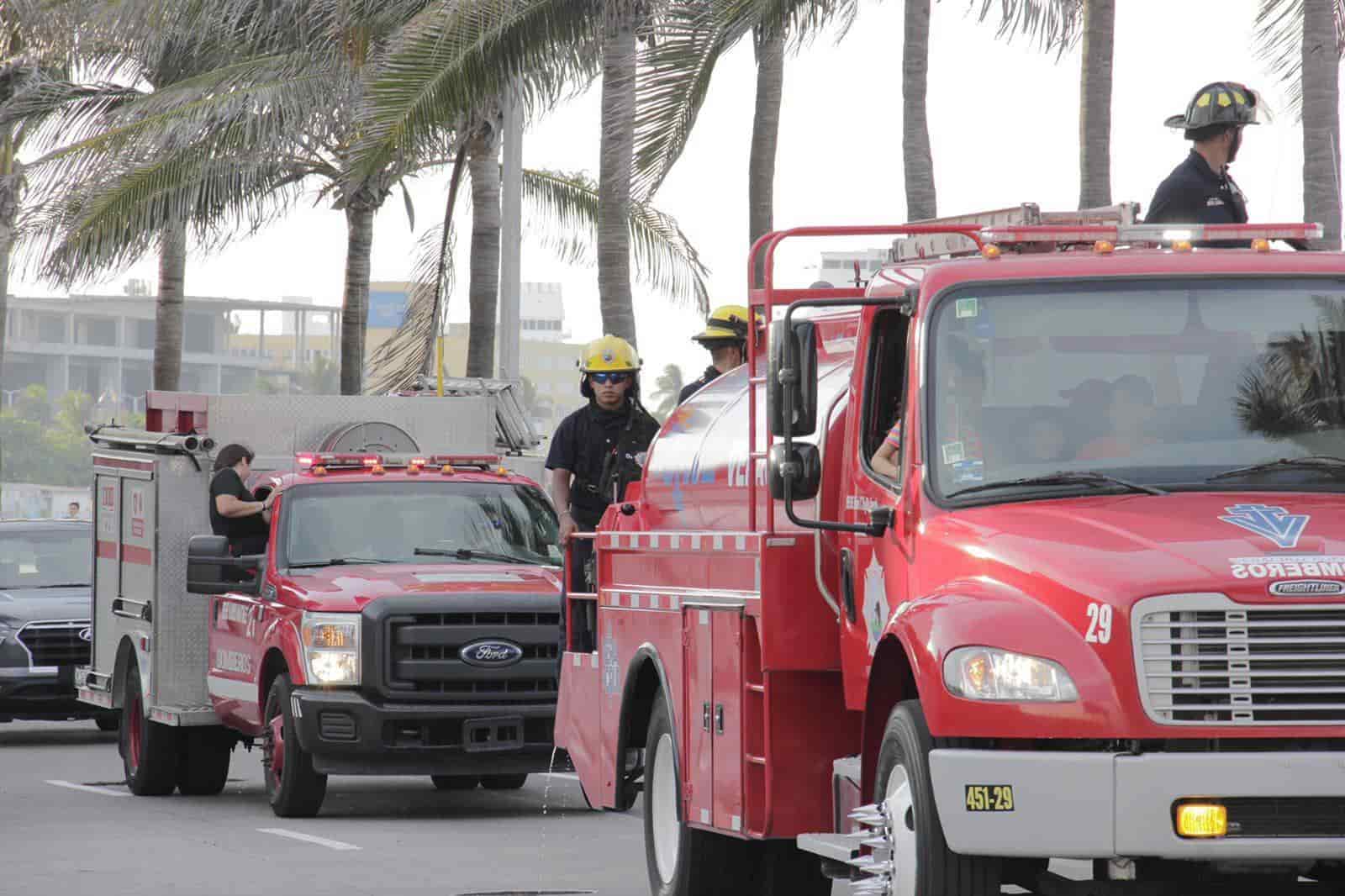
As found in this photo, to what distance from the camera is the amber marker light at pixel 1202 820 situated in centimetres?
692

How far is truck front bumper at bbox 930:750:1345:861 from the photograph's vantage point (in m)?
6.91

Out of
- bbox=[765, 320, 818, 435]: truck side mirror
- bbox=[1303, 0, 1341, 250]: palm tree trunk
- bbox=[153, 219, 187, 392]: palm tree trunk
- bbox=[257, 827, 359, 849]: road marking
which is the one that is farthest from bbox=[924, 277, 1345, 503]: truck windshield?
bbox=[153, 219, 187, 392]: palm tree trunk

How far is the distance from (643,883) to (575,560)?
157 cm

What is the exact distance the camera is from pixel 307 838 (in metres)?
13.7

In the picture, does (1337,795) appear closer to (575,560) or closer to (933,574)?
(933,574)

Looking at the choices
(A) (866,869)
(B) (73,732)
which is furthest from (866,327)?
(B) (73,732)

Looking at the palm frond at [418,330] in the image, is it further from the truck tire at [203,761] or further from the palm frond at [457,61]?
the truck tire at [203,761]

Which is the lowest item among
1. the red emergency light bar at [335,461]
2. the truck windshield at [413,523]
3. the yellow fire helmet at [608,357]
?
the truck windshield at [413,523]

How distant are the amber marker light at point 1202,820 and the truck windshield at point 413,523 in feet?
30.6

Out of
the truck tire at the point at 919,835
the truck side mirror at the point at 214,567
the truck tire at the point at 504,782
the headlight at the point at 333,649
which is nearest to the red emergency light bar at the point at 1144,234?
the truck tire at the point at 919,835

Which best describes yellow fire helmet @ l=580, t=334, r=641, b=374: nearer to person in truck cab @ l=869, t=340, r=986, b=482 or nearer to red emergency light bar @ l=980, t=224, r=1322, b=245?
red emergency light bar @ l=980, t=224, r=1322, b=245

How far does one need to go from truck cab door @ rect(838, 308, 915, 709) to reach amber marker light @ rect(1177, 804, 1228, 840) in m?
1.39

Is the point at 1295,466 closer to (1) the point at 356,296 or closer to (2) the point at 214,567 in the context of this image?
(2) the point at 214,567

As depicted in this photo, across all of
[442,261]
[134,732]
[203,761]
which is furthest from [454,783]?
[442,261]
